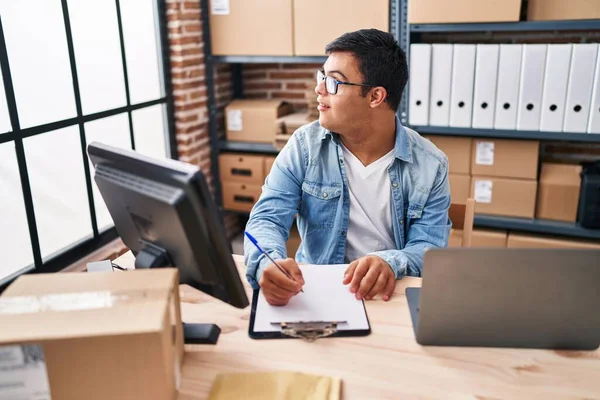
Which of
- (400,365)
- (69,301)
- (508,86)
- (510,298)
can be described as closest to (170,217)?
(69,301)

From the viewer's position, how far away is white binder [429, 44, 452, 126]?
2.48 m

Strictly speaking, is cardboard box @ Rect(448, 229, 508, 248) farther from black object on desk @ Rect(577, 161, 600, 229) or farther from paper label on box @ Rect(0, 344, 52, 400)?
paper label on box @ Rect(0, 344, 52, 400)

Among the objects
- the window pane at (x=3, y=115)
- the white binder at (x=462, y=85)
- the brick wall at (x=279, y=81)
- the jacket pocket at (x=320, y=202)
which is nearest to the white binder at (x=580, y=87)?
the white binder at (x=462, y=85)

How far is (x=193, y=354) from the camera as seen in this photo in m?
1.06

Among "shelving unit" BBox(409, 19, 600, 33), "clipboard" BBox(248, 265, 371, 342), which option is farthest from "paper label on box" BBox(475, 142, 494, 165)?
"clipboard" BBox(248, 265, 371, 342)

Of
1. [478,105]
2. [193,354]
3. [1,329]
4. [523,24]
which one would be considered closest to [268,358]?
[193,354]

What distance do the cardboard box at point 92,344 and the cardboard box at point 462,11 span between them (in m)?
2.05

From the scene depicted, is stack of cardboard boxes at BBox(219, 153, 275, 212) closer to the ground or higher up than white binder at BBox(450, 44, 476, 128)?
closer to the ground

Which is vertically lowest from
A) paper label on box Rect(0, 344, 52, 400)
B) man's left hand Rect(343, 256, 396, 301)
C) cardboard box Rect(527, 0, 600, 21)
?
man's left hand Rect(343, 256, 396, 301)

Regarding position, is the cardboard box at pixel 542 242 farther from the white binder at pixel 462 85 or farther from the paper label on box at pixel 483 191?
the white binder at pixel 462 85

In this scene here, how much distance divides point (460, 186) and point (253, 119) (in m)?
1.23

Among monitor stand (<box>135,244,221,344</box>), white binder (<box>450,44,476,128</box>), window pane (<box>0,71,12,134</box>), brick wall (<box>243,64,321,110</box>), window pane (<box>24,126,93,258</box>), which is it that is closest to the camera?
monitor stand (<box>135,244,221,344</box>)

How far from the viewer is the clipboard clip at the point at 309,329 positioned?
1.10 m

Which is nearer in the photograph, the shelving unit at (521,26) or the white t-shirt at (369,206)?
the white t-shirt at (369,206)
